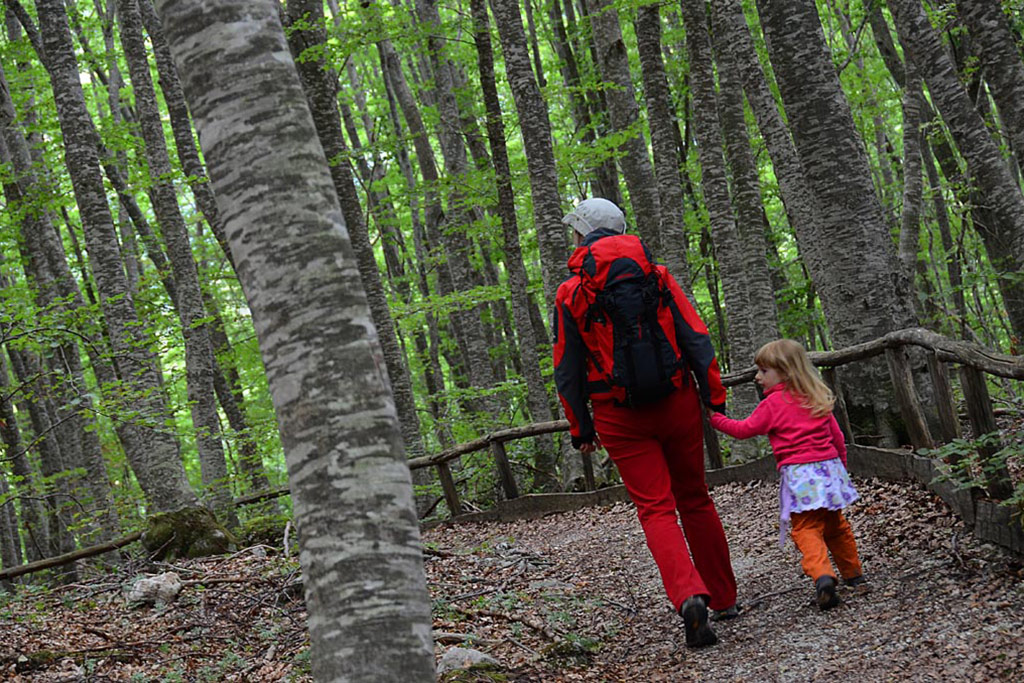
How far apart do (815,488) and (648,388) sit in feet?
3.73

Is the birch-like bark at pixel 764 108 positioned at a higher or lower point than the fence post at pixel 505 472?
higher

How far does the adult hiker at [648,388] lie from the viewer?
4867 millimetres

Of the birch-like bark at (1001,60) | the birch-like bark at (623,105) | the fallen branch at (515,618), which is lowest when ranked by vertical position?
the fallen branch at (515,618)

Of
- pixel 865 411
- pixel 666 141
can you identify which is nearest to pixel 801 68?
pixel 865 411

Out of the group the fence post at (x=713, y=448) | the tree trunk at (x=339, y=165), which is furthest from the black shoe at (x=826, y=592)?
the tree trunk at (x=339, y=165)

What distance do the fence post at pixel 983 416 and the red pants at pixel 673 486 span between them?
54.2 inches

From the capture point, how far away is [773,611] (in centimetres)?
529

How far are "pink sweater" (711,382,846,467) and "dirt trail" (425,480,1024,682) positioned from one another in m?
0.77

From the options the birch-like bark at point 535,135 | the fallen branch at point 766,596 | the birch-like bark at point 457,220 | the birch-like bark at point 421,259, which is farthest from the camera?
the birch-like bark at point 421,259

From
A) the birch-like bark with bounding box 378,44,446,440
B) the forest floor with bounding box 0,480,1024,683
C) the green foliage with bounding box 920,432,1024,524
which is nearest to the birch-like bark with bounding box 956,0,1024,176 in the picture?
the forest floor with bounding box 0,480,1024,683

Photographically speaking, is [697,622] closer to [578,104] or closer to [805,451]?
[805,451]

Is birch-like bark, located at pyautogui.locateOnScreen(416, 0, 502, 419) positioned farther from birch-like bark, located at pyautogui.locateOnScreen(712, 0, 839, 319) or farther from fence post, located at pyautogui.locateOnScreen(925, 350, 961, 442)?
fence post, located at pyautogui.locateOnScreen(925, 350, 961, 442)

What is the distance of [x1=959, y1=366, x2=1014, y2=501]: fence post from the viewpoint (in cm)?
477

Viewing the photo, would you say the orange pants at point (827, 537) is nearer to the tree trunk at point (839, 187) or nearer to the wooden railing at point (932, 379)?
the wooden railing at point (932, 379)
